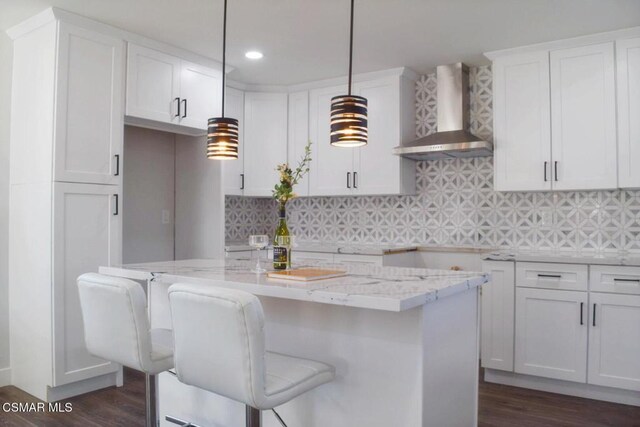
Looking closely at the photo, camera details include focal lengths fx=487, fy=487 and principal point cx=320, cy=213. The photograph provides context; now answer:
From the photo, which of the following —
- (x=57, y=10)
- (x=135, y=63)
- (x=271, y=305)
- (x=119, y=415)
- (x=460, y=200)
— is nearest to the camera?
(x=271, y=305)

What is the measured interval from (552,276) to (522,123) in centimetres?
116

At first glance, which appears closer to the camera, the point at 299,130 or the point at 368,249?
the point at 368,249

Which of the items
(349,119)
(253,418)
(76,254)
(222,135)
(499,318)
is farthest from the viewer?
(499,318)

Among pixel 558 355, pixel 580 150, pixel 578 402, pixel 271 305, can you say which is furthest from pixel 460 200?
pixel 271 305

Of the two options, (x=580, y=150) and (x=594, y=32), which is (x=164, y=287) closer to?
(x=580, y=150)

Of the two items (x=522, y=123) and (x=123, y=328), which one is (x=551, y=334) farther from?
(x=123, y=328)

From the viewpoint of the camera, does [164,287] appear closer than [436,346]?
No

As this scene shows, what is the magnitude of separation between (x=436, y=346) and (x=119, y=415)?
6.58 ft

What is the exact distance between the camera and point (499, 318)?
11.2 ft

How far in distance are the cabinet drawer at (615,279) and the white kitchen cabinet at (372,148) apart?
1.64 m

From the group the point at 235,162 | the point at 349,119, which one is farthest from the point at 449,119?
the point at 349,119

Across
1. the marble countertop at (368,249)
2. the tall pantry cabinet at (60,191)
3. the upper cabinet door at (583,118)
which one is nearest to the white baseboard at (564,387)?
the marble countertop at (368,249)

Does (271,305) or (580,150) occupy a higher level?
(580,150)

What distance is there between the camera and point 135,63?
3.46m
